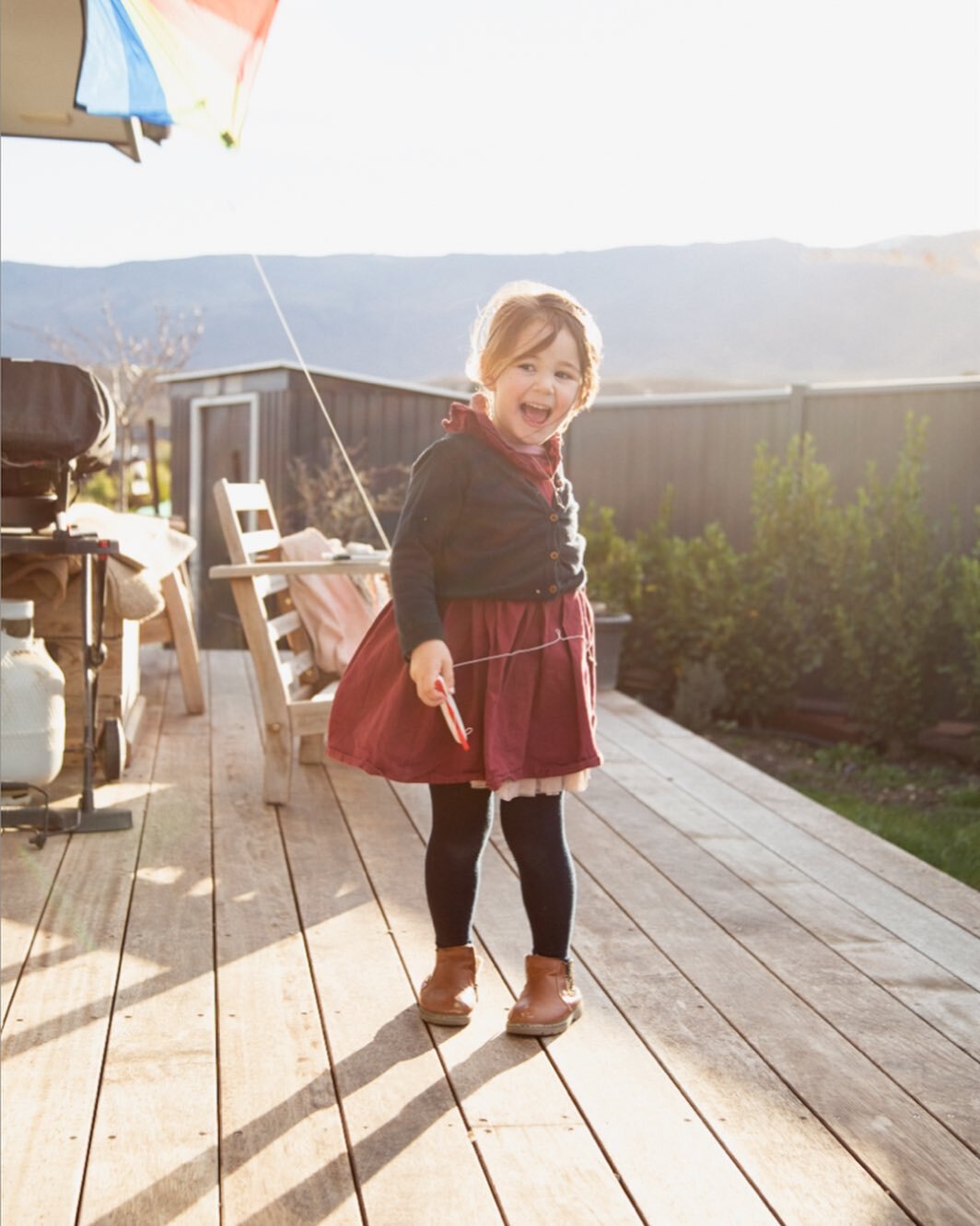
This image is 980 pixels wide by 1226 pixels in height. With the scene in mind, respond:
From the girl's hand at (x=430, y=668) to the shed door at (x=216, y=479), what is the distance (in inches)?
315

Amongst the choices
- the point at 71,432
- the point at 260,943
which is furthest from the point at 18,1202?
the point at 71,432

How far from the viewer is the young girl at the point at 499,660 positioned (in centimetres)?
223

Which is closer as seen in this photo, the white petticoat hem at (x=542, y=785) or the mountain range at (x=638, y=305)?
the white petticoat hem at (x=542, y=785)

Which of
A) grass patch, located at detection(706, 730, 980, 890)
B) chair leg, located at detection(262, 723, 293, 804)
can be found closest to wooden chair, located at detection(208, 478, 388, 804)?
chair leg, located at detection(262, 723, 293, 804)

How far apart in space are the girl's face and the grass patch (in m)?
2.40

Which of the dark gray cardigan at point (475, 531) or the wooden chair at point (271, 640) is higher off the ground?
the dark gray cardigan at point (475, 531)

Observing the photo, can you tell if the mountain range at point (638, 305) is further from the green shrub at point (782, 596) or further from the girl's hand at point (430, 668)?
the girl's hand at point (430, 668)

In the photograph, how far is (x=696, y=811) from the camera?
383 centimetres

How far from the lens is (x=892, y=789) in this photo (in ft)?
19.0

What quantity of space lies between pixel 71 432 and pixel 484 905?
1569mm

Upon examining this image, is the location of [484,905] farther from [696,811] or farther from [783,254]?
[783,254]

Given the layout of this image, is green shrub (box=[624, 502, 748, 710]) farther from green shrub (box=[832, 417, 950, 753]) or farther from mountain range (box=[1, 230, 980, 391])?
mountain range (box=[1, 230, 980, 391])

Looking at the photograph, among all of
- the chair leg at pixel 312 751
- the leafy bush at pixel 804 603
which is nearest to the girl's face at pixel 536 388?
the chair leg at pixel 312 751

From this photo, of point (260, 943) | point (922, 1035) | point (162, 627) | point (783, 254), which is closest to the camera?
point (922, 1035)
